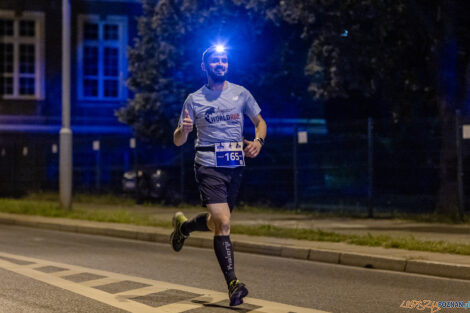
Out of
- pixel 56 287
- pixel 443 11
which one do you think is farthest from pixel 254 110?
pixel 443 11

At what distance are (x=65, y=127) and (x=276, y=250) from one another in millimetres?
8723

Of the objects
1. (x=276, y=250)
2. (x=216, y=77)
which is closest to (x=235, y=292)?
(x=216, y=77)

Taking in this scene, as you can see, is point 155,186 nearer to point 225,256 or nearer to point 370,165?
point 370,165

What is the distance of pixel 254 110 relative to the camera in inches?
293

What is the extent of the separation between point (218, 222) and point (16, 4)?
103 ft

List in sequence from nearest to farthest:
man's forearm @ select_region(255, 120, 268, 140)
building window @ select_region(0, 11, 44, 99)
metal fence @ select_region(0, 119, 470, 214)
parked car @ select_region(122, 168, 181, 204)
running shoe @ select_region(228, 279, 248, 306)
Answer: running shoe @ select_region(228, 279, 248, 306)
man's forearm @ select_region(255, 120, 268, 140)
metal fence @ select_region(0, 119, 470, 214)
parked car @ select_region(122, 168, 181, 204)
building window @ select_region(0, 11, 44, 99)

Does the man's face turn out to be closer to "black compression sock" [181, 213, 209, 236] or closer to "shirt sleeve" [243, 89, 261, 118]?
"shirt sleeve" [243, 89, 261, 118]

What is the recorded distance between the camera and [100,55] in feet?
121

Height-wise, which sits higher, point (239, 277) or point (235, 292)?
point (235, 292)

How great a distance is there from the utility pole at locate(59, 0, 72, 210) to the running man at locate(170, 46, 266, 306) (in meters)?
11.8

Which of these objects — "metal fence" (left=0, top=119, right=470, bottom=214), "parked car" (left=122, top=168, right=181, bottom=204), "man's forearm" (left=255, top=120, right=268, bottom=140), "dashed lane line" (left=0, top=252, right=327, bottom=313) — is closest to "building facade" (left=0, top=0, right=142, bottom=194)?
"parked car" (left=122, top=168, right=181, bottom=204)

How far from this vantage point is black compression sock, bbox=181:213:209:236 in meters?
7.62

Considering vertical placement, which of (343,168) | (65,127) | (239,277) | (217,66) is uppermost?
(217,66)

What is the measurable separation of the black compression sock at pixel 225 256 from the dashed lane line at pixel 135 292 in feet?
1.05
